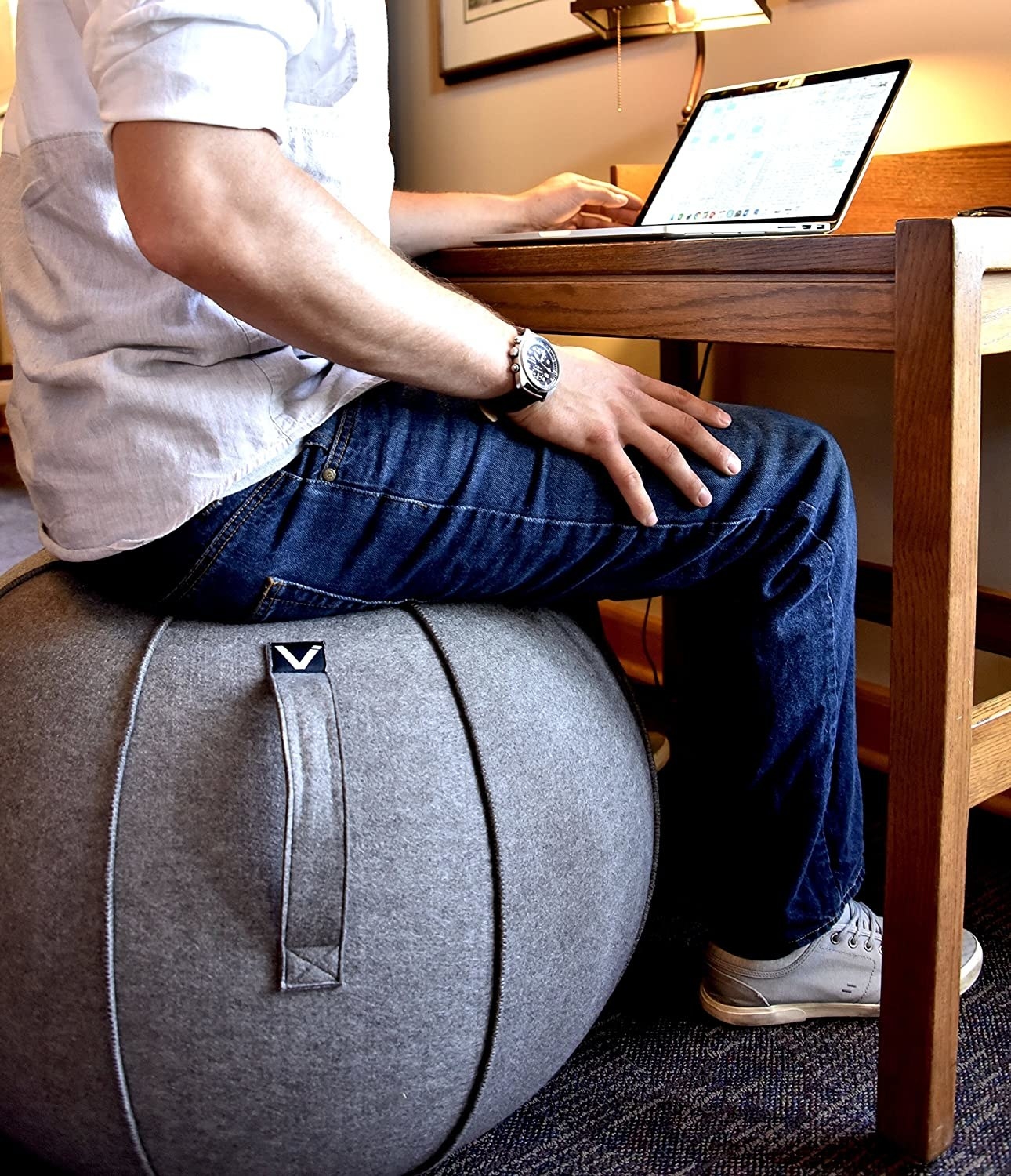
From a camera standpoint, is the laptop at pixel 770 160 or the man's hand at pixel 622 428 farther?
the laptop at pixel 770 160

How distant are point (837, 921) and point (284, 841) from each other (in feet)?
1.94

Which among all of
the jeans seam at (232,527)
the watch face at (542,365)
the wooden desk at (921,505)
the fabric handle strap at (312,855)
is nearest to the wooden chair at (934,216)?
the wooden desk at (921,505)

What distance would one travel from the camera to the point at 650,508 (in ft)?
3.16

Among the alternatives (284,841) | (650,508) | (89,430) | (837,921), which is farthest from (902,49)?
(284,841)

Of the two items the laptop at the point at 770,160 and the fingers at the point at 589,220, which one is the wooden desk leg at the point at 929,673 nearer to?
the laptop at the point at 770,160

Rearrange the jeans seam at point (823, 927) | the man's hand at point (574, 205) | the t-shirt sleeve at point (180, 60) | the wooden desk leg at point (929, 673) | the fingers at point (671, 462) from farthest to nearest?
the man's hand at point (574, 205)
the jeans seam at point (823, 927)
the fingers at point (671, 462)
the wooden desk leg at point (929, 673)
the t-shirt sleeve at point (180, 60)

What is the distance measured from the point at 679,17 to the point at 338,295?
3.39 feet

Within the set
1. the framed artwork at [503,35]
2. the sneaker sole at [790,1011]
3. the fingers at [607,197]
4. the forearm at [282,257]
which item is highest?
the framed artwork at [503,35]

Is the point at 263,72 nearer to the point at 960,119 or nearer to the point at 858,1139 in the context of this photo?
the point at 858,1139

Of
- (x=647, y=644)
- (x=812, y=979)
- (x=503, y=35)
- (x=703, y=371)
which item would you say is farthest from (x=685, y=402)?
(x=503, y=35)

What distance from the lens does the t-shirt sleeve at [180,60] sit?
2.43 ft

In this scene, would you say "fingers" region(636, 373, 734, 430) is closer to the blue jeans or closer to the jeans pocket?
the blue jeans

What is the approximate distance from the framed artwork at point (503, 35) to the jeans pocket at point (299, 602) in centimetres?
143

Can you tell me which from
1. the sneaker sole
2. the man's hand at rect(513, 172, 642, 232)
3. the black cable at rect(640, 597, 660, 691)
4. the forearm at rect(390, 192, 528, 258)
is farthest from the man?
the black cable at rect(640, 597, 660, 691)
